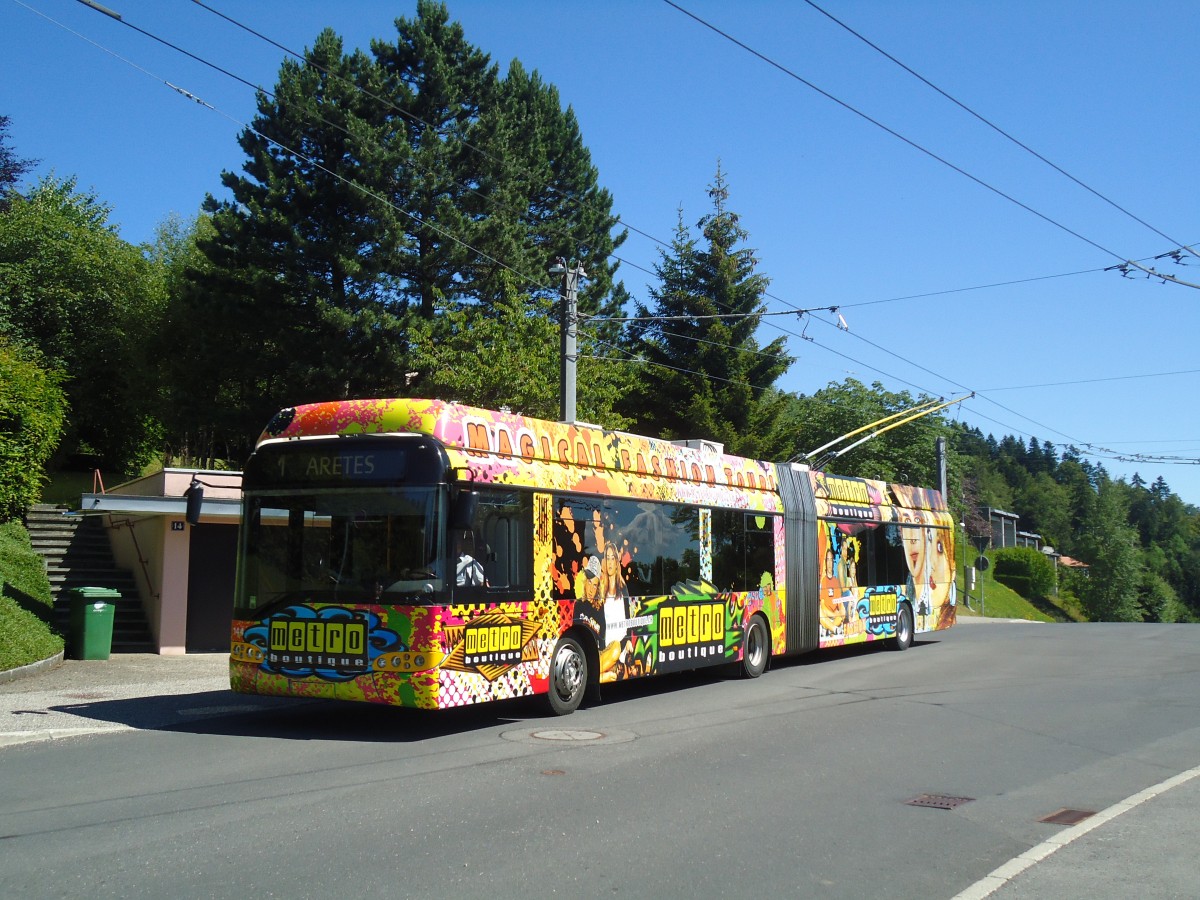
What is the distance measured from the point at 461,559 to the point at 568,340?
30.6 ft

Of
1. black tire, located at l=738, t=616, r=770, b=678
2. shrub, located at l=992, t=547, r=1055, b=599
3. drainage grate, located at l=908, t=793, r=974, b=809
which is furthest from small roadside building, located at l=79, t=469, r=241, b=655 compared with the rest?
shrub, located at l=992, t=547, r=1055, b=599

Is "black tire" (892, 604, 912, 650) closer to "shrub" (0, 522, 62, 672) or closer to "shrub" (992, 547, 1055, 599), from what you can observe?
"shrub" (0, 522, 62, 672)

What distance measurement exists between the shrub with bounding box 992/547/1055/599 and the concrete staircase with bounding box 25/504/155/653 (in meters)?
58.9

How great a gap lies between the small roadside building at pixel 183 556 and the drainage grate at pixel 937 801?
42.9 feet

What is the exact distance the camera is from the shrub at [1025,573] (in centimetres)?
7000

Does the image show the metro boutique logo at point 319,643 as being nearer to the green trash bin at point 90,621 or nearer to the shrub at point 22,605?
the shrub at point 22,605

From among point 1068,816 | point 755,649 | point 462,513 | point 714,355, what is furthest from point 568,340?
point 714,355

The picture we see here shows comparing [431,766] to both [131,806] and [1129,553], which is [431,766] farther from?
[1129,553]

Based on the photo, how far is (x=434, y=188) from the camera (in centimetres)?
3014

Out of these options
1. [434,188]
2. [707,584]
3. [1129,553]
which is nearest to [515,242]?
[434,188]

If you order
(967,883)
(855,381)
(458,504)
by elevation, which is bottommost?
(967,883)

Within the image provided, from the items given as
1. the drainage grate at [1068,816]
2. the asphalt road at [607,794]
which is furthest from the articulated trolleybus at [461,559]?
the drainage grate at [1068,816]

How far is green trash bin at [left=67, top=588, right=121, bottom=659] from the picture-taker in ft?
54.0

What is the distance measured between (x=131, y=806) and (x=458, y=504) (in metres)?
3.80
